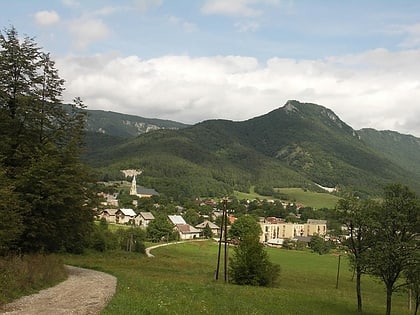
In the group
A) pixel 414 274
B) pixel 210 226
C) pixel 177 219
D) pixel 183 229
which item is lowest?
pixel 183 229

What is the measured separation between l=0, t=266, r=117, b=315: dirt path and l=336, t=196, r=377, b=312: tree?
1349cm

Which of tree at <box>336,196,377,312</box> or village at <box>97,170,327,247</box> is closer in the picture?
tree at <box>336,196,377,312</box>

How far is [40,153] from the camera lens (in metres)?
26.1

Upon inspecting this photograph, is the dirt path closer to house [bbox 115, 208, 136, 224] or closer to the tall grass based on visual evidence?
the tall grass

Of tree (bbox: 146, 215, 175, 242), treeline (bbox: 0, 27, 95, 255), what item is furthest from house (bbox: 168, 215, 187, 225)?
treeline (bbox: 0, 27, 95, 255)

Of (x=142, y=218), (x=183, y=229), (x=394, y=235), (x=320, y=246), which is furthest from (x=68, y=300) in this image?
(x=142, y=218)

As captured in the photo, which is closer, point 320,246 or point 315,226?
point 320,246

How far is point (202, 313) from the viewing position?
57.0ft

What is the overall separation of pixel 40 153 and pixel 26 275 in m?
7.95

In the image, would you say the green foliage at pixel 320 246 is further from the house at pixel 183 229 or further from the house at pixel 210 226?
the house at pixel 183 229

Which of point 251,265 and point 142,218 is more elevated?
point 251,265

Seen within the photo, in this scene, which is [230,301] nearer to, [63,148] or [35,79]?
[63,148]

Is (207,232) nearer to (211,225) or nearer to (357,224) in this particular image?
(211,225)

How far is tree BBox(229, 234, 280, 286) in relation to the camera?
37.0 m
